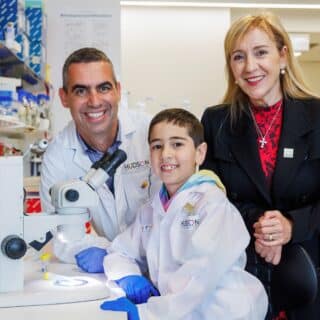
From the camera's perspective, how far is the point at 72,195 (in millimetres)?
1125

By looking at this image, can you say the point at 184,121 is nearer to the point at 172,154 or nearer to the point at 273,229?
the point at 172,154

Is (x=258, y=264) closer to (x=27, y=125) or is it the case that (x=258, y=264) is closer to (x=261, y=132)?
(x=261, y=132)

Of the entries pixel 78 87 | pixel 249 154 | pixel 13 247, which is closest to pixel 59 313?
pixel 13 247

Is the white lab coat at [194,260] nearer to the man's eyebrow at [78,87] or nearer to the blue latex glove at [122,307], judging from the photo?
the blue latex glove at [122,307]

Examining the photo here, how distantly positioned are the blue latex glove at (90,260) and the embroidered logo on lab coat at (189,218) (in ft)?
0.95

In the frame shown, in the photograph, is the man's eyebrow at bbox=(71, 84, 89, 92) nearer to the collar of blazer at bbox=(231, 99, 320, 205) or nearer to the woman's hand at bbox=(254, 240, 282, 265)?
the collar of blazer at bbox=(231, 99, 320, 205)

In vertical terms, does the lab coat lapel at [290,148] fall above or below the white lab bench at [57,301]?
above

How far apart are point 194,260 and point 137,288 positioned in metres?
0.16

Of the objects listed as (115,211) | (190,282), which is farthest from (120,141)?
(190,282)

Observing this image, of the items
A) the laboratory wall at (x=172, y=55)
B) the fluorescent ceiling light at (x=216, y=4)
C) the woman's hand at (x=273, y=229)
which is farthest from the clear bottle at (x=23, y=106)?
the fluorescent ceiling light at (x=216, y=4)

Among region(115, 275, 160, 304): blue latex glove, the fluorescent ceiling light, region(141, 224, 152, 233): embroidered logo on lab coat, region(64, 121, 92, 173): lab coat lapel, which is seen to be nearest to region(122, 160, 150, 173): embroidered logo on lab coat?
region(64, 121, 92, 173): lab coat lapel

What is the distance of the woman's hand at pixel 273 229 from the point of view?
1372mm

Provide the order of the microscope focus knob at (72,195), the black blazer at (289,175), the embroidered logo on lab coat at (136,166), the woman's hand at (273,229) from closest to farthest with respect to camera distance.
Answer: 1. the microscope focus knob at (72,195)
2. the woman's hand at (273,229)
3. the black blazer at (289,175)
4. the embroidered logo on lab coat at (136,166)

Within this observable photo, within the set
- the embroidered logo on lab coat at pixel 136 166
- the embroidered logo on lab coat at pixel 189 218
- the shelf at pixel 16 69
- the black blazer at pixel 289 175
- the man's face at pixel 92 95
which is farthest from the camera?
the shelf at pixel 16 69
